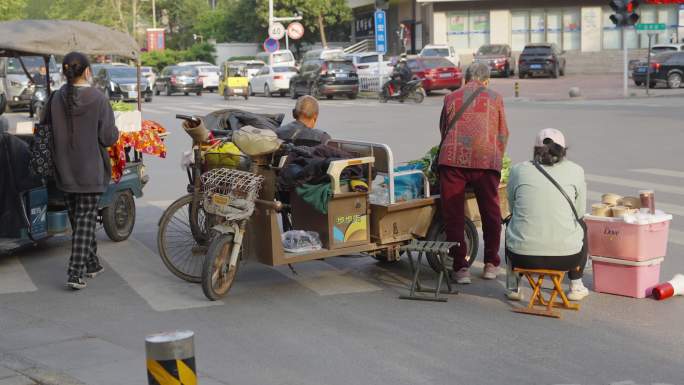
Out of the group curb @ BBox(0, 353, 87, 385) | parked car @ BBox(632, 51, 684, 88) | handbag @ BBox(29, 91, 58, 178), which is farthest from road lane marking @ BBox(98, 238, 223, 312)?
parked car @ BBox(632, 51, 684, 88)

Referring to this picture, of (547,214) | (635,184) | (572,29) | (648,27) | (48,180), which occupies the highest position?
(572,29)

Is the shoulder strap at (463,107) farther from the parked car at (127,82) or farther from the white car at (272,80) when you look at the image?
the white car at (272,80)

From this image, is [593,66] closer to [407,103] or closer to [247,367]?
[407,103]

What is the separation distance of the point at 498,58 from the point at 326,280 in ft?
140

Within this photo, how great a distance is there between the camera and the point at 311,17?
68312 mm

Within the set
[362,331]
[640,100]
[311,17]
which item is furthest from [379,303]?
[311,17]

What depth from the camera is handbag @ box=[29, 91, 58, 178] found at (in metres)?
8.25

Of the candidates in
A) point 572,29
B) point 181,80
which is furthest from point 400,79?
point 572,29

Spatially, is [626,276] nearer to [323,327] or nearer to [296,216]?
[323,327]

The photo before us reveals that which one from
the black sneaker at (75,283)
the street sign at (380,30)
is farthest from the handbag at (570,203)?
the street sign at (380,30)

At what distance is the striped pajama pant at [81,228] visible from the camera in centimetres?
814

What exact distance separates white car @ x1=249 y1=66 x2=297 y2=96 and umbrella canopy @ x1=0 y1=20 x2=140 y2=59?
3234 cm

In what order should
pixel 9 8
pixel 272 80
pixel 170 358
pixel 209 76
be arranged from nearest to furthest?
1. pixel 170 358
2. pixel 272 80
3. pixel 209 76
4. pixel 9 8

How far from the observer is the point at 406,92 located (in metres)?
34.7
